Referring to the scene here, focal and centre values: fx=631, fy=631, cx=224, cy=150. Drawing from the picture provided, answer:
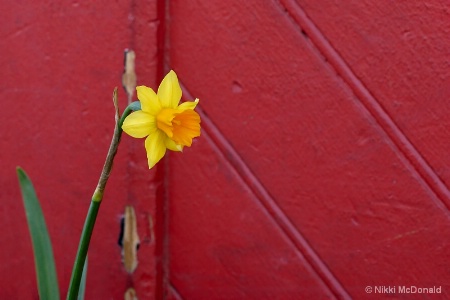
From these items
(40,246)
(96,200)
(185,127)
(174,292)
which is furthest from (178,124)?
(174,292)

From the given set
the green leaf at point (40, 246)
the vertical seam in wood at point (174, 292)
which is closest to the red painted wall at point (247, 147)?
the vertical seam in wood at point (174, 292)

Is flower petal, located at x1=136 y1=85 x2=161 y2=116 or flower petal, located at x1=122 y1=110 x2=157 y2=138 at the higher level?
flower petal, located at x1=136 y1=85 x2=161 y2=116

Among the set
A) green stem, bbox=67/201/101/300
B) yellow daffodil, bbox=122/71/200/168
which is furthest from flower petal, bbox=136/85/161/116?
green stem, bbox=67/201/101/300

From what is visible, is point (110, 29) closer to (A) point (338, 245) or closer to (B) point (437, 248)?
(A) point (338, 245)

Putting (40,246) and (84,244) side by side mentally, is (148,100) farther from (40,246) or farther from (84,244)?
(40,246)

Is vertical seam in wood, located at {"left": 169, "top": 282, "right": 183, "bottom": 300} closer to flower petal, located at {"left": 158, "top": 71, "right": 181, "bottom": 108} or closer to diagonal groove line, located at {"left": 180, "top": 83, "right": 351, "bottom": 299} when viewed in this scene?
diagonal groove line, located at {"left": 180, "top": 83, "right": 351, "bottom": 299}

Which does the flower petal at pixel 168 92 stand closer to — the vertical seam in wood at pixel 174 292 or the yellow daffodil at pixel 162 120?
the yellow daffodil at pixel 162 120
